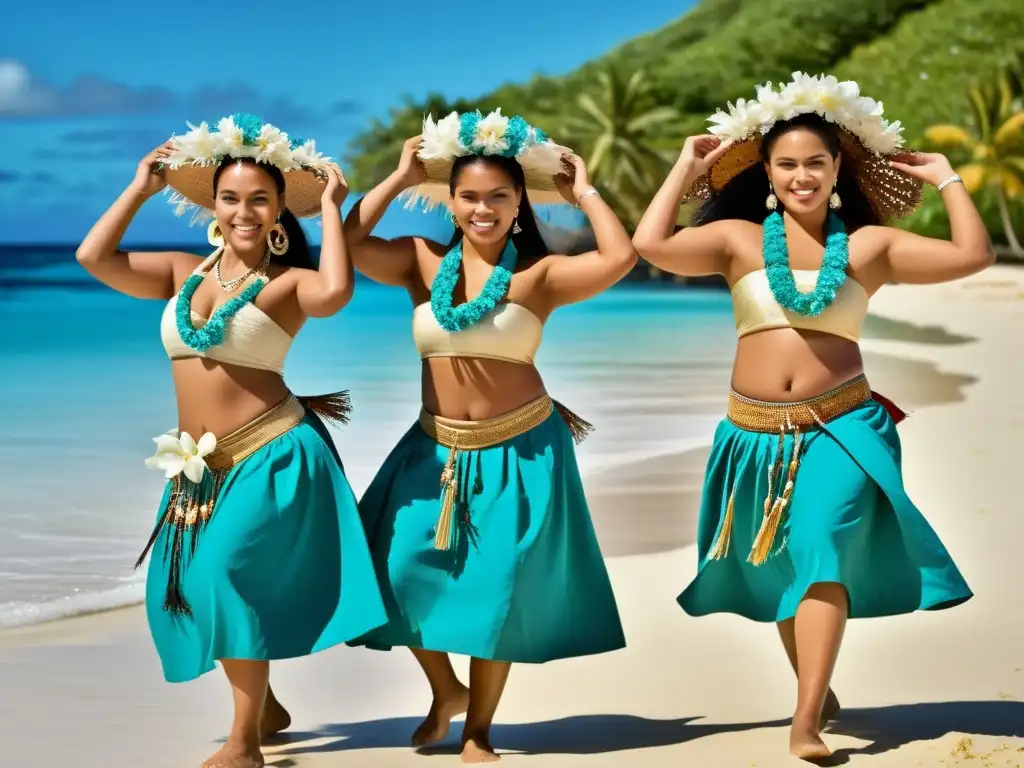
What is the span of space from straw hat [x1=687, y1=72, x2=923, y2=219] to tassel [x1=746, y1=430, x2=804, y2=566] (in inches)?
31.6

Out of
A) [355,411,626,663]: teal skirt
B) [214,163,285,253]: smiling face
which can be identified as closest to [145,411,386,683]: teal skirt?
[355,411,626,663]: teal skirt

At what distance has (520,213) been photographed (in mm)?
4730

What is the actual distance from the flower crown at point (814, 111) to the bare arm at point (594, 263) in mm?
428

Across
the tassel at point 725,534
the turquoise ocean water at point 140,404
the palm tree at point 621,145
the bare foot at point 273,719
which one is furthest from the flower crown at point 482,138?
the palm tree at point 621,145

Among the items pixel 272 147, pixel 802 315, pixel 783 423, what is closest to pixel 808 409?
pixel 783 423

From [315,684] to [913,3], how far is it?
2678 inches

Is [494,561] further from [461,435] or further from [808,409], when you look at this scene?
[808,409]

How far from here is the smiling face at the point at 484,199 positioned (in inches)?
180

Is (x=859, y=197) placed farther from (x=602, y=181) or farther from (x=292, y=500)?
(x=602, y=181)

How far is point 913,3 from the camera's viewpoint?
69188 millimetres

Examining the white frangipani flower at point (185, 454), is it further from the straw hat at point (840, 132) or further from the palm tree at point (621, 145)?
the palm tree at point (621, 145)

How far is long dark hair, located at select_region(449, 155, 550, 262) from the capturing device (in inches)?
181

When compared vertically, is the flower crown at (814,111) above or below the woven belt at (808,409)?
above

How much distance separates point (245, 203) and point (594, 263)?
3.10 feet
